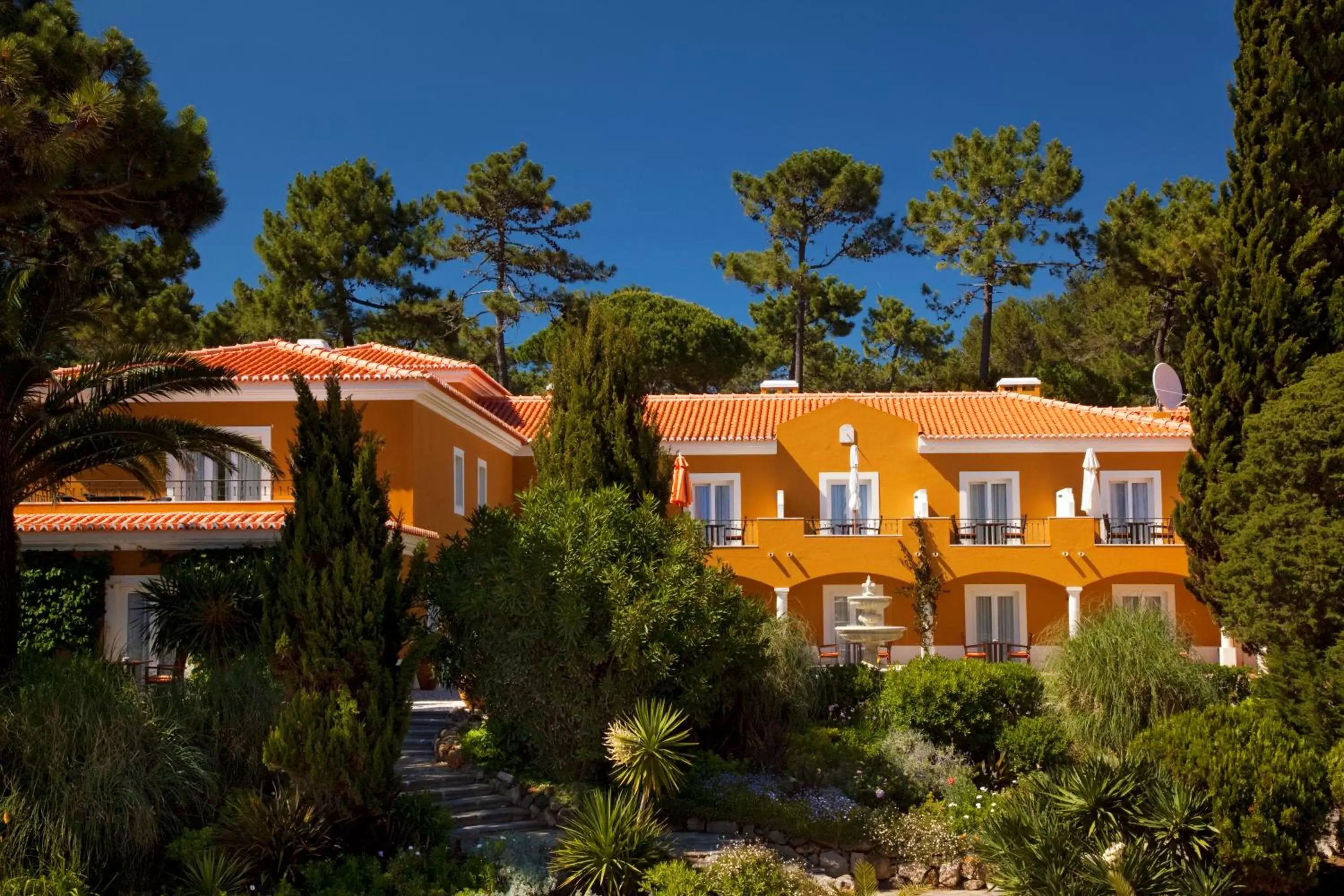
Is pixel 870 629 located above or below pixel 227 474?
below

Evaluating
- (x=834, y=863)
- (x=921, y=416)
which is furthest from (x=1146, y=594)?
(x=834, y=863)

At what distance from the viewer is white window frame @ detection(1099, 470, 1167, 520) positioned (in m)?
32.8

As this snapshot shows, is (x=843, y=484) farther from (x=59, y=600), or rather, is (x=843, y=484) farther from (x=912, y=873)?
(x=59, y=600)

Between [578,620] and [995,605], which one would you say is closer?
[578,620]

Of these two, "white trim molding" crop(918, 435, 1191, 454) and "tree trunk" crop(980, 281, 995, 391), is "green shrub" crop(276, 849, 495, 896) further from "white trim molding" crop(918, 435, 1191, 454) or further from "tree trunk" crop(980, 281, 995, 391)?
"tree trunk" crop(980, 281, 995, 391)

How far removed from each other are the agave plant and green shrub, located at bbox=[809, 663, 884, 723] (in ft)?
16.5

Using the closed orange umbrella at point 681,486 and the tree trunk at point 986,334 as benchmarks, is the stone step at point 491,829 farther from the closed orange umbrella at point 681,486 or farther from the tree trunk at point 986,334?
the tree trunk at point 986,334

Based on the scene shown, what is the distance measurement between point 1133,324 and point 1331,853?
28.3 metres

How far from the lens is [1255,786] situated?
1522 cm

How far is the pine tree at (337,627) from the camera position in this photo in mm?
13984

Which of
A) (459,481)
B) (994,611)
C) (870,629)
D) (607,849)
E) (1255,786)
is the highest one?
(459,481)

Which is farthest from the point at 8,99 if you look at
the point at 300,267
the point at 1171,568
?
the point at 300,267

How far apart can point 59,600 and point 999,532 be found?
70.9ft

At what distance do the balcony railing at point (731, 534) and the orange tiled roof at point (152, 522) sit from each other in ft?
34.0
